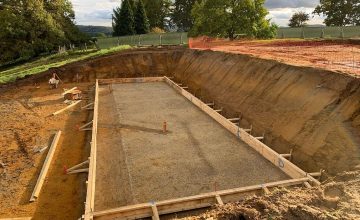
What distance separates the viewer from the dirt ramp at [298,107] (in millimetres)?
8758

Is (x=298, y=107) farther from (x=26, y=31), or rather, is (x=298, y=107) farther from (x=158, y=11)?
(x=158, y=11)

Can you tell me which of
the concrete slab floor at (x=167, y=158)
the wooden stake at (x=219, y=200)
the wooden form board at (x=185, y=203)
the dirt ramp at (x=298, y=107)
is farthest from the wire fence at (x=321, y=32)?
the wooden stake at (x=219, y=200)

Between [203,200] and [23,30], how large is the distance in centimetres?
3370

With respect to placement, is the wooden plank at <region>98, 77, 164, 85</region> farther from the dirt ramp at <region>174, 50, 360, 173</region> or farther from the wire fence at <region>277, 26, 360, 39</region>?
the wire fence at <region>277, 26, 360, 39</region>

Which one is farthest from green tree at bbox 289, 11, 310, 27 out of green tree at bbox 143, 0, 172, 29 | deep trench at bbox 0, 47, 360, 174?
deep trench at bbox 0, 47, 360, 174

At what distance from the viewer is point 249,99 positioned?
1360cm

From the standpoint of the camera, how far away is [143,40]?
35656mm

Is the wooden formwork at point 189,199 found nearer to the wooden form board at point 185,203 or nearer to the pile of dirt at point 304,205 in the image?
the wooden form board at point 185,203

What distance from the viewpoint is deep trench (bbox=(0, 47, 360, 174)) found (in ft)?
28.9

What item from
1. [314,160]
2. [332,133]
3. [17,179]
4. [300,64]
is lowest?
[17,179]

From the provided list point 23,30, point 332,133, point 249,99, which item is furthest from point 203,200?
point 23,30

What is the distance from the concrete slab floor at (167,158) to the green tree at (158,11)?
43.2 meters

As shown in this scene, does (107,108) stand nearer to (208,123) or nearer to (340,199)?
(208,123)

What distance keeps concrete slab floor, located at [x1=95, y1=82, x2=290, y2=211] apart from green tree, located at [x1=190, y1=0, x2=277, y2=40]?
16672 millimetres
